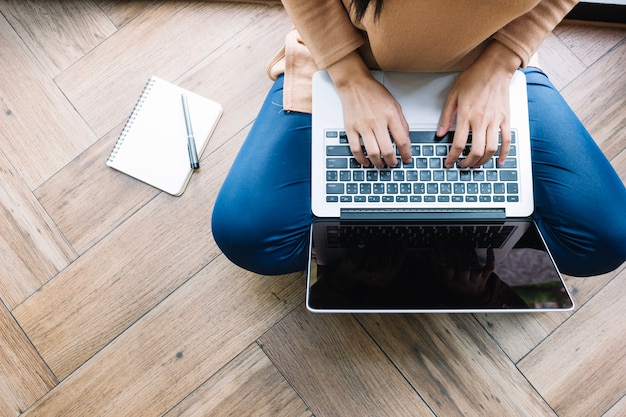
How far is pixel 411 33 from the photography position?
0.70 m

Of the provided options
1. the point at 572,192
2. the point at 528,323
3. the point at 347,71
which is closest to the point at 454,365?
the point at 528,323

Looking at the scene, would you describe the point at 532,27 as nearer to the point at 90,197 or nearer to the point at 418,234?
the point at 418,234

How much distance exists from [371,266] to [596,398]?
61cm

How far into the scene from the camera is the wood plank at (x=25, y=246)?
1.11 m

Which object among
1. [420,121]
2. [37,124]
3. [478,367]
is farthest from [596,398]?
[37,124]

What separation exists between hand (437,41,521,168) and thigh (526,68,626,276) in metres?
0.11

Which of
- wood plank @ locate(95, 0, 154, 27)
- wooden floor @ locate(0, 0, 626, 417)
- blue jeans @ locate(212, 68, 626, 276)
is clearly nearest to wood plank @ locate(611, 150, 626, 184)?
wooden floor @ locate(0, 0, 626, 417)

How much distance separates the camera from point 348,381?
1041 mm

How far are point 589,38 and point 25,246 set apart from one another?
1.37 meters

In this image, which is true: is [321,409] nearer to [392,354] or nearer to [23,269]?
[392,354]

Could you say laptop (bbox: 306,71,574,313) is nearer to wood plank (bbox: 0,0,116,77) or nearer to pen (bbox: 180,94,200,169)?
pen (bbox: 180,94,200,169)

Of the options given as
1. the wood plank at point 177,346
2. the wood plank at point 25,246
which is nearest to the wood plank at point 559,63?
the wood plank at point 177,346

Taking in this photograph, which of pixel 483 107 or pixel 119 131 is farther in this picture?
pixel 119 131

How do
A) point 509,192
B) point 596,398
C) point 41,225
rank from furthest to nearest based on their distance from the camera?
point 41,225
point 596,398
point 509,192
